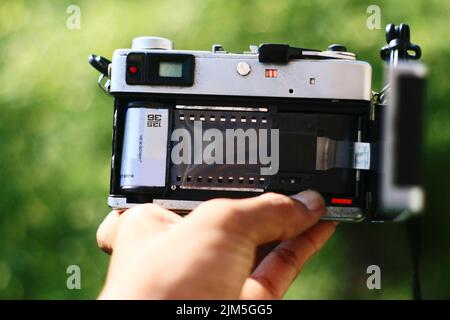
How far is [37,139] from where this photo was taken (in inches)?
89.4

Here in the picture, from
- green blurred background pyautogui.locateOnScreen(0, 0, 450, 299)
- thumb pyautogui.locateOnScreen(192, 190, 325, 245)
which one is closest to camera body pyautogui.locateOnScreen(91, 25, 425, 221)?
thumb pyautogui.locateOnScreen(192, 190, 325, 245)

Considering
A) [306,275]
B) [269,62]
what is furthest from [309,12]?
[269,62]

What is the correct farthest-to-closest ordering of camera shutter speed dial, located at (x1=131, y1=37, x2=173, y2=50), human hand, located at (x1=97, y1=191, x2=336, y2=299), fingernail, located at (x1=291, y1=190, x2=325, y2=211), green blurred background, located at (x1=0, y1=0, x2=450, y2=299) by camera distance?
green blurred background, located at (x1=0, y1=0, x2=450, y2=299)
camera shutter speed dial, located at (x1=131, y1=37, x2=173, y2=50)
fingernail, located at (x1=291, y1=190, x2=325, y2=211)
human hand, located at (x1=97, y1=191, x2=336, y2=299)

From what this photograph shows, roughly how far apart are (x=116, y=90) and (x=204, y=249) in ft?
1.26

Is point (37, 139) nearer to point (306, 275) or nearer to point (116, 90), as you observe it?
point (306, 275)

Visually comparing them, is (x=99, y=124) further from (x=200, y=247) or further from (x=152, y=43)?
(x=200, y=247)

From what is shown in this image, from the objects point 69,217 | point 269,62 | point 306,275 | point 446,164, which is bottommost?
point 306,275

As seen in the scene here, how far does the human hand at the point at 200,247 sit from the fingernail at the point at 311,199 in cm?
4

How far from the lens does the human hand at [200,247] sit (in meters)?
0.77

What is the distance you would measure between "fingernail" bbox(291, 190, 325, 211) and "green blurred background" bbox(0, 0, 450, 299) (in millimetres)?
1031

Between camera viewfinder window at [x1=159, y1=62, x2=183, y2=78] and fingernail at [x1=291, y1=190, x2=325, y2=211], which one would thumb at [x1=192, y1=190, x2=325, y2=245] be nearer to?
fingernail at [x1=291, y1=190, x2=325, y2=211]

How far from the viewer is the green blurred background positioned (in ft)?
6.58

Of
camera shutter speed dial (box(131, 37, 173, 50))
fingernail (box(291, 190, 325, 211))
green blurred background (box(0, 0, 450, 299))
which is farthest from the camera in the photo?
green blurred background (box(0, 0, 450, 299))

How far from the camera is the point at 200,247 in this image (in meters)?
0.79
